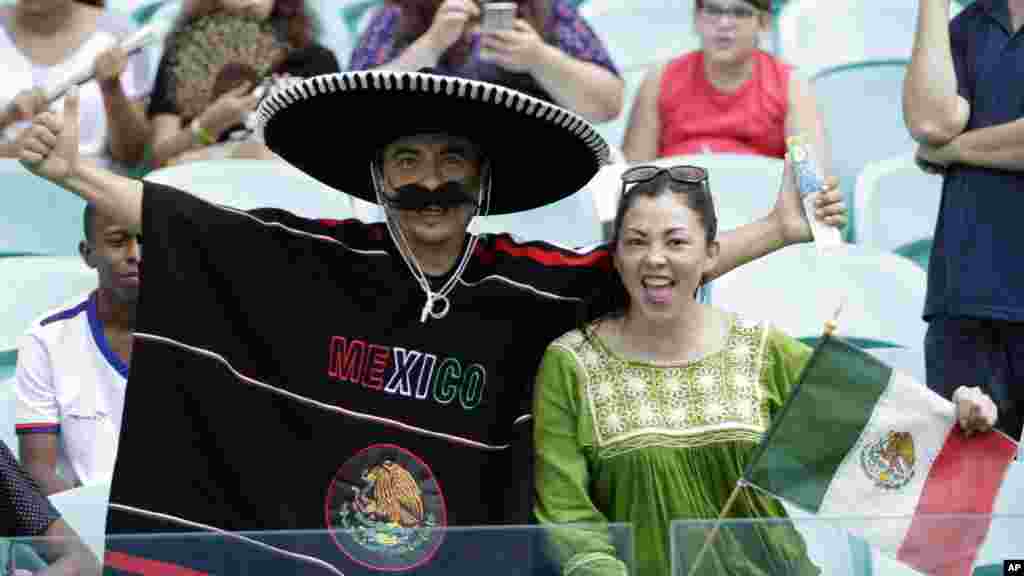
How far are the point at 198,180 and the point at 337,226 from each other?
160 centimetres

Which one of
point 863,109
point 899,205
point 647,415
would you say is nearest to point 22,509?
point 647,415

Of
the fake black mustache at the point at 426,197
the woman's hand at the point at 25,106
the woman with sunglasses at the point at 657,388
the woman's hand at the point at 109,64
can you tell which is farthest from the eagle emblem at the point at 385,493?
the woman's hand at the point at 109,64

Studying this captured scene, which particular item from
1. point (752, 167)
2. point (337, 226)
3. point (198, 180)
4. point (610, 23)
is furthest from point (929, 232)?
point (337, 226)

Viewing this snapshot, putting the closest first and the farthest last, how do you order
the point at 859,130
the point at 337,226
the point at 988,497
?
the point at 988,497
the point at 337,226
the point at 859,130

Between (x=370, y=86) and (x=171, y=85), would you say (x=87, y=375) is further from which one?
(x=171, y=85)

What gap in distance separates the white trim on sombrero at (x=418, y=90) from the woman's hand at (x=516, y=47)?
4.03ft

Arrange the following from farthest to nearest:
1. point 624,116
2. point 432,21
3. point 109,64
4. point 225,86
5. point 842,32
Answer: point 842,32
point 624,116
point 225,86
point 109,64
point 432,21

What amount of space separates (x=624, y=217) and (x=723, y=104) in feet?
7.13

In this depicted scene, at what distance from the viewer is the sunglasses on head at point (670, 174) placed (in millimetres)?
3693

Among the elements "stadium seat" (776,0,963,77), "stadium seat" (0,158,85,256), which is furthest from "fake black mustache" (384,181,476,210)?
A: "stadium seat" (776,0,963,77)

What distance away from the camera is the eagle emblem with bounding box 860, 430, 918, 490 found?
3535 millimetres

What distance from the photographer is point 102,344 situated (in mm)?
4488

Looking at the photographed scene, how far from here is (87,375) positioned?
447 centimetres

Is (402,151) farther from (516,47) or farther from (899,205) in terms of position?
(899,205)
